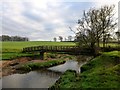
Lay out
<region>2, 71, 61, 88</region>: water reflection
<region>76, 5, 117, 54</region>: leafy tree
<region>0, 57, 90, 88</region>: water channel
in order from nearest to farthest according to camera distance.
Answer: <region>2, 71, 61, 88</region>: water reflection, <region>0, 57, 90, 88</region>: water channel, <region>76, 5, 117, 54</region>: leafy tree

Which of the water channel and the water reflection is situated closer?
the water reflection

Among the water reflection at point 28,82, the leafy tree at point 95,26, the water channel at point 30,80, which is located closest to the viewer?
the water reflection at point 28,82

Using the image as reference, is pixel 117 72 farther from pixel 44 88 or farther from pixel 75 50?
pixel 75 50

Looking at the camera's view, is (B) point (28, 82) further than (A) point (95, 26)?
No

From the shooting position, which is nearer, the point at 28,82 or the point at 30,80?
the point at 28,82

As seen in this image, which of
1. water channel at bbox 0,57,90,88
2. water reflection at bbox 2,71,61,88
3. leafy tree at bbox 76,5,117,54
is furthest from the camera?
leafy tree at bbox 76,5,117,54

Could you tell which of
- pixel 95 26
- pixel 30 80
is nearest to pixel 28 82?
pixel 30 80

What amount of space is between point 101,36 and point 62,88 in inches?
1185

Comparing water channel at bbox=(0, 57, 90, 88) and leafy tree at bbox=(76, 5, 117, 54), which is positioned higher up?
leafy tree at bbox=(76, 5, 117, 54)

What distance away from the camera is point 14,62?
48.1 metres

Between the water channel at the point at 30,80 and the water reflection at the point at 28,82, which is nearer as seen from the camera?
the water reflection at the point at 28,82

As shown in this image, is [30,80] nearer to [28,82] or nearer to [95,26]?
[28,82]

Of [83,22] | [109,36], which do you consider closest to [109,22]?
[109,36]

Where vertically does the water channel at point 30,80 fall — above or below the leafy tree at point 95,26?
below
